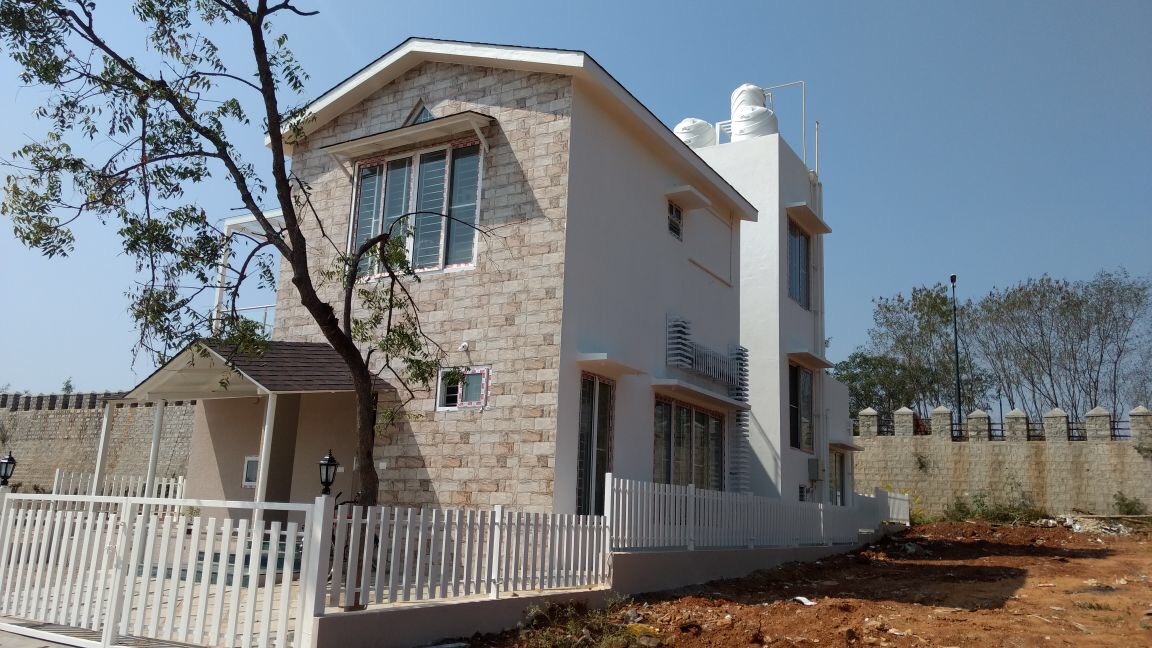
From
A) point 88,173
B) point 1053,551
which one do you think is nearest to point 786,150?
point 1053,551

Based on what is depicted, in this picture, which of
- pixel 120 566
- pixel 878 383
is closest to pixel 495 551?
pixel 120 566

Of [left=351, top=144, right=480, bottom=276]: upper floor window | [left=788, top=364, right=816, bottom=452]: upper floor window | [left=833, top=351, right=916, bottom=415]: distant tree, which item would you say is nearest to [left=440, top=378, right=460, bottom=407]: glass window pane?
[left=351, top=144, right=480, bottom=276]: upper floor window

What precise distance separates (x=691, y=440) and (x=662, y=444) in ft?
3.50

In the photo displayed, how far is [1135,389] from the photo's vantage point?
34781mm

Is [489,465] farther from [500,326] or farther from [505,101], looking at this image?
[505,101]

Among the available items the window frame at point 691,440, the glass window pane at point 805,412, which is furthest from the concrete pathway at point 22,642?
the glass window pane at point 805,412

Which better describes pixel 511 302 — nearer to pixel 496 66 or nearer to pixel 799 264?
pixel 496 66

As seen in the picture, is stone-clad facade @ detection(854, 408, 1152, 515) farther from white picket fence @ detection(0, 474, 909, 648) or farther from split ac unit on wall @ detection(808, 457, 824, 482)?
white picket fence @ detection(0, 474, 909, 648)

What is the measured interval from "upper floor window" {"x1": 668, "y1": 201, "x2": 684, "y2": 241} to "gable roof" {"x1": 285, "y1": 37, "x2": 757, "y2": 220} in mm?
643

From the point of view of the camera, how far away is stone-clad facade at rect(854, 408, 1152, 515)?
24734 millimetres

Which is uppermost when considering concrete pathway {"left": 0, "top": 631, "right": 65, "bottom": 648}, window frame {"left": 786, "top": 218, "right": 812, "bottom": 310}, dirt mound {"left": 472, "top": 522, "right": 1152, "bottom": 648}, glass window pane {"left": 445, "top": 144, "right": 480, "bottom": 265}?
window frame {"left": 786, "top": 218, "right": 812, "bottom": 310}

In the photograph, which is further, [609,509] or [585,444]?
[585,444]

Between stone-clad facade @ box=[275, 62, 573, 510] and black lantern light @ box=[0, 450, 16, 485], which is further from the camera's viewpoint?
stone-clad facade @ box=[275, 62, 573, 510]

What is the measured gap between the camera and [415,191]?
12.1m
